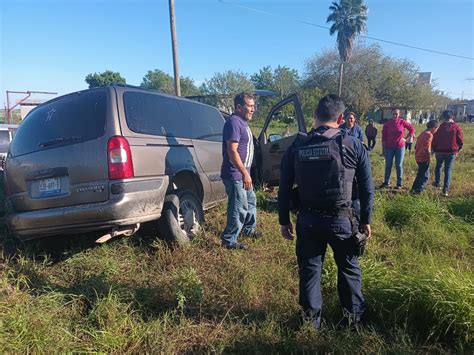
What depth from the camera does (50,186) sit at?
3.21 metres

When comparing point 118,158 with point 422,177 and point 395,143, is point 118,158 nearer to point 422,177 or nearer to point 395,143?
point 422,177

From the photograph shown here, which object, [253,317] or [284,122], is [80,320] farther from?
[284,122]

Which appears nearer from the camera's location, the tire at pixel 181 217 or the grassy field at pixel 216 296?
the grassy field at pixel 216 296

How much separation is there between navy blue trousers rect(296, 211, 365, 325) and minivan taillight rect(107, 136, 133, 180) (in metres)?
1.65

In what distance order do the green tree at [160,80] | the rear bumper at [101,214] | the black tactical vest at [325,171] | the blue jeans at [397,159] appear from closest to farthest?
the black tactical vest at [325,171] → the rear bumper at [101,214] → the blue jeans at [397,159] → the green tree at [160,80]

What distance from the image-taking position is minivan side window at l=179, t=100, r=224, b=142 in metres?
4.49

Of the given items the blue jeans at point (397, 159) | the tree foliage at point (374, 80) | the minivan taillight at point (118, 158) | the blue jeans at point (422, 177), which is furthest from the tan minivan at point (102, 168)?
the tree foliage at point (374, 80)

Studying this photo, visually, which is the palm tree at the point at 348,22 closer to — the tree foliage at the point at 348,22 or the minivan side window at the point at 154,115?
the tree foliage at the point at 348,22

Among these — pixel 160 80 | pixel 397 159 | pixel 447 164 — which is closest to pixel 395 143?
pixel 397 159

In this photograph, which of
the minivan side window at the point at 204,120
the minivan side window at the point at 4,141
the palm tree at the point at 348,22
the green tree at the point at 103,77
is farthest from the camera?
the green tree at the point at 103,77

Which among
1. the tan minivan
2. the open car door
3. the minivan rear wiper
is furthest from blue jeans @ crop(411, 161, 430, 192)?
the minivan rear wiper

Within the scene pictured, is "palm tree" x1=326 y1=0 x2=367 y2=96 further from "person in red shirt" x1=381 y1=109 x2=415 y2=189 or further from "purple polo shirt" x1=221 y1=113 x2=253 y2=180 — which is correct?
"purple polo shirt" x1=221 y1=113 x2=253 y2=180

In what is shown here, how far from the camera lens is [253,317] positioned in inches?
102

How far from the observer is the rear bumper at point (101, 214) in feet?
9.87
